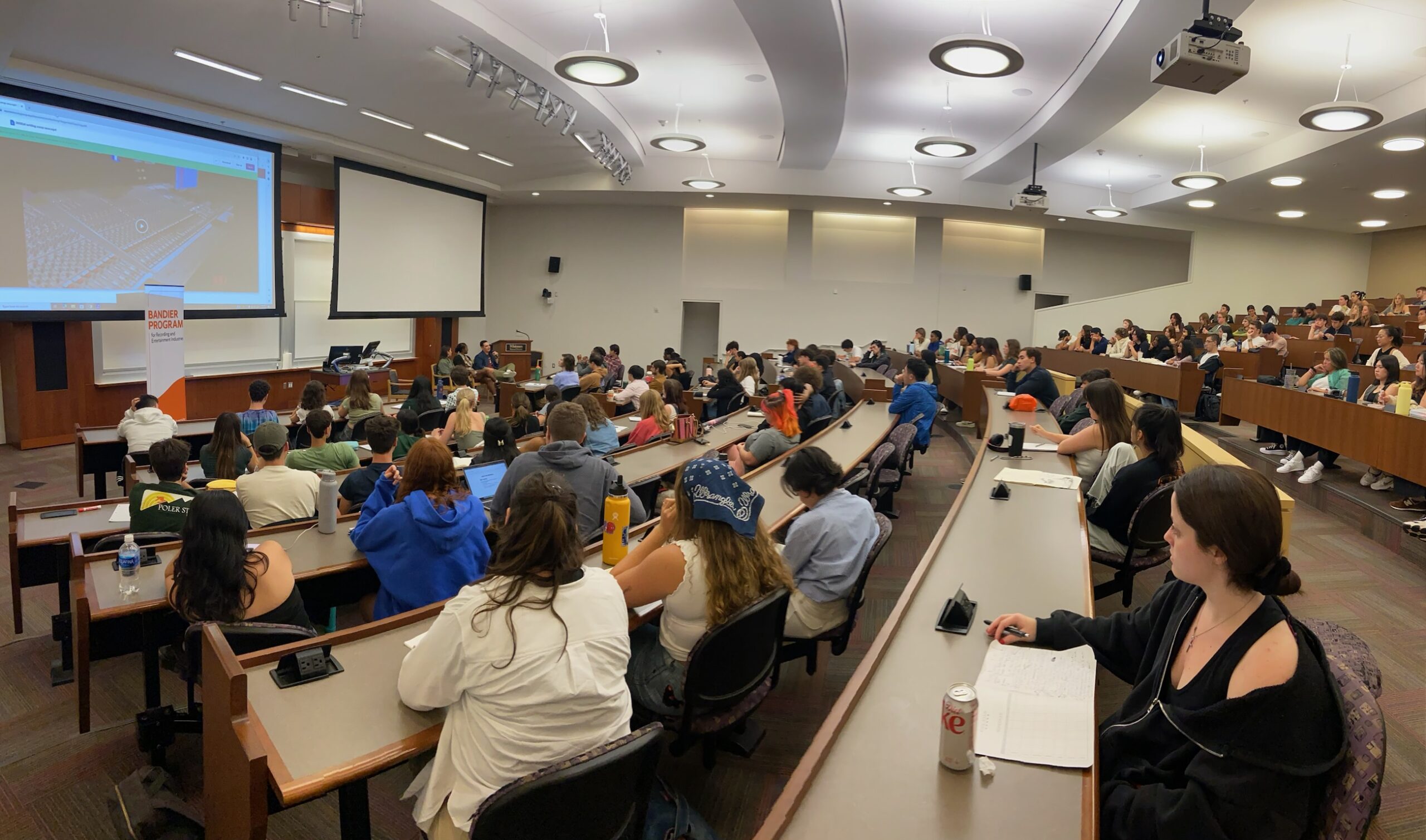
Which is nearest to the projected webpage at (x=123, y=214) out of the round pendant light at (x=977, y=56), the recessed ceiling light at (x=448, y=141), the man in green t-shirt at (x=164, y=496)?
the recessed ceiling light at (x=448, y=141)

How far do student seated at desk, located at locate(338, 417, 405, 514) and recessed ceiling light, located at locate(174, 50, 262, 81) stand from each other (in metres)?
5.80

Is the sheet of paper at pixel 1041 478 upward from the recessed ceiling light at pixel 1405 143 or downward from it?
downward

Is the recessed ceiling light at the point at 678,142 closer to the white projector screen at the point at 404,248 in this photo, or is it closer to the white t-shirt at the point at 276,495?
the white projector screen at the point at 404,248

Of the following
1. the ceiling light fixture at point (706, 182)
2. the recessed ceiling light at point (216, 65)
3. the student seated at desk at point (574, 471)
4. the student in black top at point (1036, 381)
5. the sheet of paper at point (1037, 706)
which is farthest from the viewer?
the ceiling light fixture at point (706, 182)

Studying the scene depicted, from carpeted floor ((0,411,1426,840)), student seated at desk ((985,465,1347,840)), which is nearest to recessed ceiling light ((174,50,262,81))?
carpeted floor ((0,411,1426,840))

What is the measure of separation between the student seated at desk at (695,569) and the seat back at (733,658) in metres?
0.07

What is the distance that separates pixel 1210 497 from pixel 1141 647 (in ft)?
1.94

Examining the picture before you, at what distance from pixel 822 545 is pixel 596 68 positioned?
524 centimetres

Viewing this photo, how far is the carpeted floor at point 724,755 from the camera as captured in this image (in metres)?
2.75

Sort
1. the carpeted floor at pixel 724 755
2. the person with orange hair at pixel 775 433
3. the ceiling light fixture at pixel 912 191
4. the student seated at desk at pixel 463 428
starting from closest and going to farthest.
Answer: the carpeted floor at pixel 724 755 < the person with orange hair at pixel 775 433 < the student seated at desk at pixel 463 428 < the ceiling light fixture at pixel 912 191

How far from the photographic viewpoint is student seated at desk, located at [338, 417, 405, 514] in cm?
416

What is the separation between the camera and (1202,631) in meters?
1.68

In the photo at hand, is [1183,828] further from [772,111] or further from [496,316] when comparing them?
[496,316]

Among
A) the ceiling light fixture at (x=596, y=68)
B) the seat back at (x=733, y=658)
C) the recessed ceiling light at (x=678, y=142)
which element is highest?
the recessed ceiling light at (x=678, y=142)
